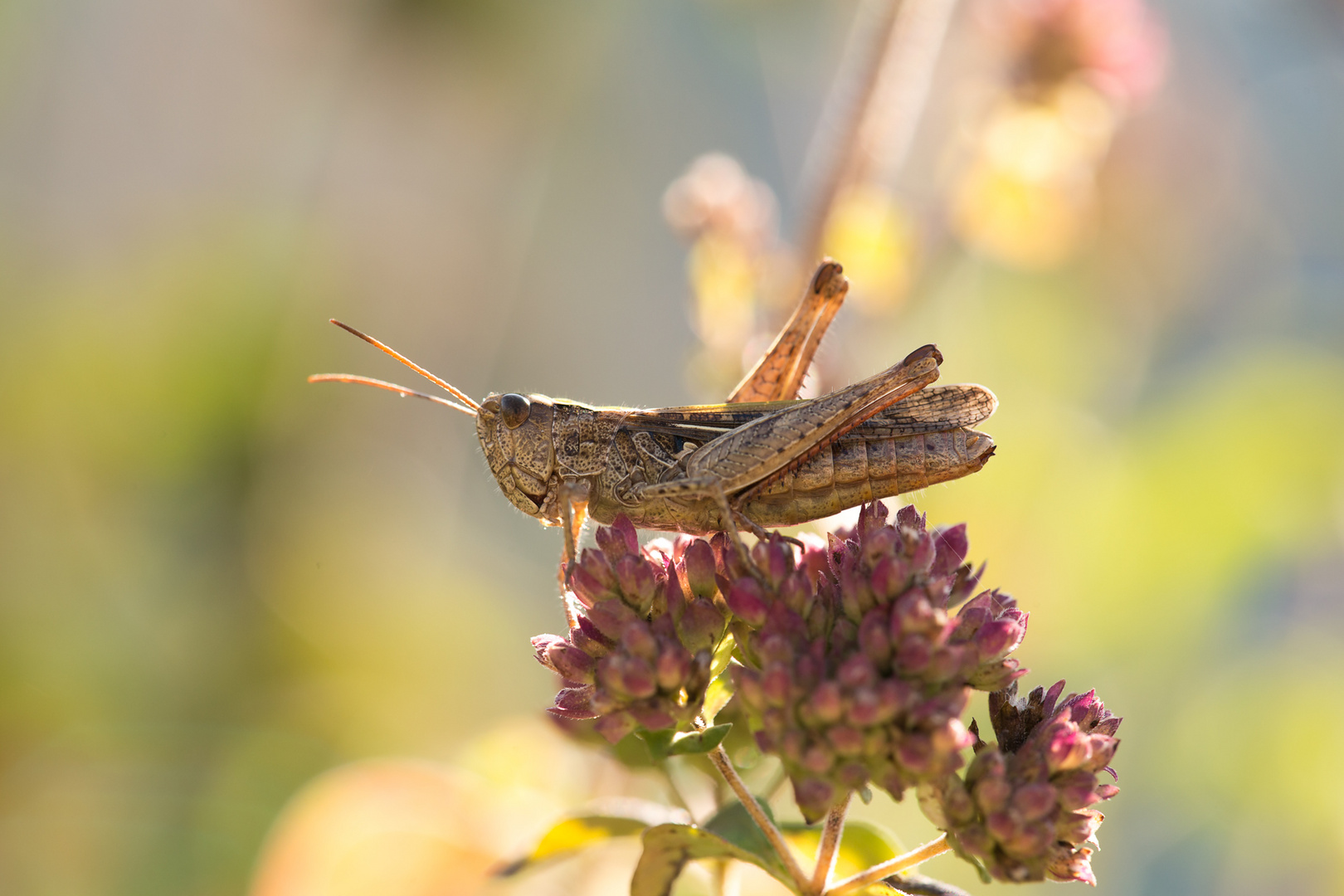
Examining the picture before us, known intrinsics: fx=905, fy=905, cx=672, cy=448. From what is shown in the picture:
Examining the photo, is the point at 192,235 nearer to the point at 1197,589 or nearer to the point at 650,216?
the point at 650,216

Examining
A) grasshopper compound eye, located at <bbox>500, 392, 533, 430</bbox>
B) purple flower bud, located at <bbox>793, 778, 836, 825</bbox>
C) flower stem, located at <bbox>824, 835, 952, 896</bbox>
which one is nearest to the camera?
purple flower bud, located at <bbox>793, 778, 836, 825</bbox>

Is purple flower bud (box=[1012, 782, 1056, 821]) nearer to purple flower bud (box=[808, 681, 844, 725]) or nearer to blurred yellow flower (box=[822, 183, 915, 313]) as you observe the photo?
purple flower bud (box=[808, 681, 844, 725])

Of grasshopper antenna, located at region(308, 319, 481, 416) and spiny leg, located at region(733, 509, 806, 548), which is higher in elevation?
grasshopper antenna, located at region(308, 319, 481, 416)

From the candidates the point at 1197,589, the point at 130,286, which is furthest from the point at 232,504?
the point at 1197,589

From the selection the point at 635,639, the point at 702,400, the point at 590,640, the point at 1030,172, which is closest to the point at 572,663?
the point at 590,640

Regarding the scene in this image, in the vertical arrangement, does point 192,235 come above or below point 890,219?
below

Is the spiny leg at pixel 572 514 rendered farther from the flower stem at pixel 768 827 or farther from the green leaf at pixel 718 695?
the flower stem at pixel 768 827

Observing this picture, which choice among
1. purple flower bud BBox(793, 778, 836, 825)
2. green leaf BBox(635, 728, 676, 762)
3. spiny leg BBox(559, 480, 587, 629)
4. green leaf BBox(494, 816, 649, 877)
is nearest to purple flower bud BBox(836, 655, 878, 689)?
purple flower bud BBox(793, 778, 836, 825)
